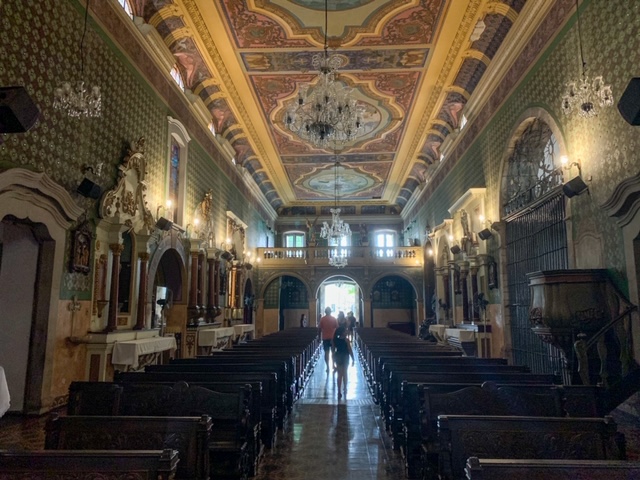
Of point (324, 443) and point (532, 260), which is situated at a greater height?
point (532, 260)

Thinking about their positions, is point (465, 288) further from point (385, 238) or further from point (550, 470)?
point (385, 238)

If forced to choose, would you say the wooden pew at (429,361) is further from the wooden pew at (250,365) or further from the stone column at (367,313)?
the stone column at (367,313)

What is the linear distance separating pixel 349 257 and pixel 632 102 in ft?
62.9

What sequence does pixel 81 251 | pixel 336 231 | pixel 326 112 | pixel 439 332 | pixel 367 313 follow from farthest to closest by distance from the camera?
pixel 367 313, pixel 336 231, pixel 439 332, pixel 326 112, pixel 81 251

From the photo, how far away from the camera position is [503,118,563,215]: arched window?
31.5ft

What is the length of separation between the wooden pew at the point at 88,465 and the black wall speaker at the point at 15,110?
3.95 metres

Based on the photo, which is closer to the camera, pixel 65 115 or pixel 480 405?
pixel 480 405

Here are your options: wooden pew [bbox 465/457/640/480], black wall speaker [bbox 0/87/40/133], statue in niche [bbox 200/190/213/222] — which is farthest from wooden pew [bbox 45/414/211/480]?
statue in niche [bbox 200/190/213/222]

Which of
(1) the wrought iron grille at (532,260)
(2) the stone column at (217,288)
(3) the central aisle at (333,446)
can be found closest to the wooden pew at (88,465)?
(3) the central aisle at (333,446)

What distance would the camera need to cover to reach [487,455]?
3.10 m

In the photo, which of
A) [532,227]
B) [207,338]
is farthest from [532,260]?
[207,338]

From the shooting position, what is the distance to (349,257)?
2398cm

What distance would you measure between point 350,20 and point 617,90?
237 inches

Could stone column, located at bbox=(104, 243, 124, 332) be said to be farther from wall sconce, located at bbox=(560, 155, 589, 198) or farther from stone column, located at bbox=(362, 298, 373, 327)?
stone column, located at bbox=(362, 298, 373, 327)
